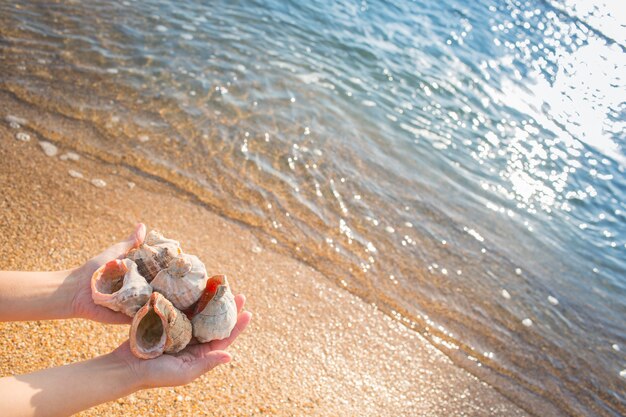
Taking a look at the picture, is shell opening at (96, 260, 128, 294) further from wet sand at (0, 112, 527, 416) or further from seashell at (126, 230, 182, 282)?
wet sand at (0, 112, 527, 416)

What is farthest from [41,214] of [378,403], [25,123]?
[378,403]

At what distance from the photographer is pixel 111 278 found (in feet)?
9.07

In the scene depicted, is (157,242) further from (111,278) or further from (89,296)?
(89,296)

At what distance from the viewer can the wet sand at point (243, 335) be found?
3.26 metres

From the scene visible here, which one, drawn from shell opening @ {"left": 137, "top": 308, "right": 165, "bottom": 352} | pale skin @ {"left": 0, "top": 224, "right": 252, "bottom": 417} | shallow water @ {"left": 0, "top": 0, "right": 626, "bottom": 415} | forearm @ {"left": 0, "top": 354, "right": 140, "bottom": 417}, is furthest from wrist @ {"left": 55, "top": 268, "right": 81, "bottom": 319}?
shallow water @ {"left": 0, "top": 0, "right": 626, "bottom": 415}

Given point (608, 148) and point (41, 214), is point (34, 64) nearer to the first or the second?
point (41, 214)

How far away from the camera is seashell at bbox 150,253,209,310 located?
8.66ft

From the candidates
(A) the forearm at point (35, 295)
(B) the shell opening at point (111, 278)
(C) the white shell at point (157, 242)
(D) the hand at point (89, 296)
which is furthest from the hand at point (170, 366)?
(C) the white shell at point (157, 242)

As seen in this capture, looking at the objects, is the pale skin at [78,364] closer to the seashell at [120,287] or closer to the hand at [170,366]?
the hand at [170,366]

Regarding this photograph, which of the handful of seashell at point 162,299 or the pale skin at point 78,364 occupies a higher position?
the handful of seashell at point 162,299

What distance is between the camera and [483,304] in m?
5.18

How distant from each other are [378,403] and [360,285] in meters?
1.31

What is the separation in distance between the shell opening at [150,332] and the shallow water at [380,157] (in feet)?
7.42

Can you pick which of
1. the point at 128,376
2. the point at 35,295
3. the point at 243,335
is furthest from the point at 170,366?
the point at 243,335
